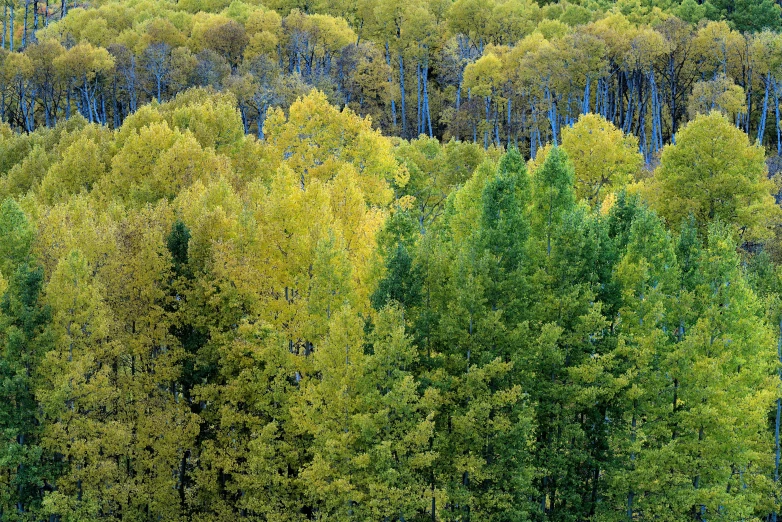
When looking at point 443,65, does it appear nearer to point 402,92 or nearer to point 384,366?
point 402,92

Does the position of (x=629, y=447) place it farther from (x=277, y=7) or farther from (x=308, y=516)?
(x=277, y=7)

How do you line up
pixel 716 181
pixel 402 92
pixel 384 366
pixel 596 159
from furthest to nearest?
1. pixel 402 92
2. pixel 596 159
3. pixel 716 181
4. pixel 384 366

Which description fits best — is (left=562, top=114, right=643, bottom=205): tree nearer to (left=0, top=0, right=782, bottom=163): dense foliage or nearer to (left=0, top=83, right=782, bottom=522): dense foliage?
(left=0, top=83, right=782, bottom=522): dense foliage

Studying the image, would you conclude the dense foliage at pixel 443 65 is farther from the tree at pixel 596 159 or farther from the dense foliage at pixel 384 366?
the dense foliage at pixel 384 366

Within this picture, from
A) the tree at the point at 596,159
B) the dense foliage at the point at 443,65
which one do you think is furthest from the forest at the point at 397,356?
the dense foliage at the point at 443,65

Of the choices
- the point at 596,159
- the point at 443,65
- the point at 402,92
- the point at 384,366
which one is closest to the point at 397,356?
the point at 384,366

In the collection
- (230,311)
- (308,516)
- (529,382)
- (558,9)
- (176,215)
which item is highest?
(558,9)

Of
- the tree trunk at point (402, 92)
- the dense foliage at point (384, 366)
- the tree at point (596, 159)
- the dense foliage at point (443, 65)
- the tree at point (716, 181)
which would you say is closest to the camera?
the dense foliage at point (384, 366)

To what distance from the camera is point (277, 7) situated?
127 metres

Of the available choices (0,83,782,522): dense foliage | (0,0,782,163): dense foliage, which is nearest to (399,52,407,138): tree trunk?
(0,0,782,163): dense foliage

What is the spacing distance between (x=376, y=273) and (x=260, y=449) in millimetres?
9318

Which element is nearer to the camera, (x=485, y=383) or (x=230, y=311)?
(x=485, y=383)

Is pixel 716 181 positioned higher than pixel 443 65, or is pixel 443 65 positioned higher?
pixel 443 65

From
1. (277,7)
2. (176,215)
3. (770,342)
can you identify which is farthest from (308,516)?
(277,7)
